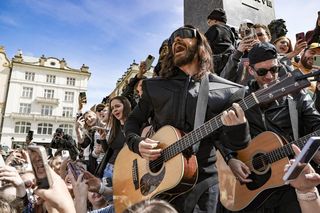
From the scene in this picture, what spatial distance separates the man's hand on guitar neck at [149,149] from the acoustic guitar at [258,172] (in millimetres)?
544

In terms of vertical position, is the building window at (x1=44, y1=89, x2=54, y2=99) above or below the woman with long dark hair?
above

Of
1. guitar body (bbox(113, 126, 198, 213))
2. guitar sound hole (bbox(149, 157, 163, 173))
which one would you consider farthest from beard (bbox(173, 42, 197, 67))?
guitar sound hole (bbox(149, 157, 163, 173))

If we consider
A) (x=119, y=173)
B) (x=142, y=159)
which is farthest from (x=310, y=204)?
(x=119, y=173)

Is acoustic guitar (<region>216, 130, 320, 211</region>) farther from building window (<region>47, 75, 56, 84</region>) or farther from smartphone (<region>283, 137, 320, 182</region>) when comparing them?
building window (<region>47, 75, 56, 84</region>)

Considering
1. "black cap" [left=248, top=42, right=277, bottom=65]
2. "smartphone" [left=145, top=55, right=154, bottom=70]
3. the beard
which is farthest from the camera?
"smartphone" [left=145, top=55, right=154, bottom=70]

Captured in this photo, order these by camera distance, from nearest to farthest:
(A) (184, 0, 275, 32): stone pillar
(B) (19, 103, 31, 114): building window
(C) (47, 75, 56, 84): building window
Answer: (A) (184, 0, 275, 32): stone pillar, (B) (19, 103, 31, 114): building window, (C) (47, 75, 56, 84): building window

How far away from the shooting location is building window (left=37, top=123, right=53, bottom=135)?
2276 inches

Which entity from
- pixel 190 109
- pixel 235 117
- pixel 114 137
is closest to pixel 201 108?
pixel 190 109

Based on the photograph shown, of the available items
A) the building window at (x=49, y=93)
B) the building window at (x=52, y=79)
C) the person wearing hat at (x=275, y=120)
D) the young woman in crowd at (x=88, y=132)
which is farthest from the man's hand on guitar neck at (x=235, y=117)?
the building window at (x=52, y=79)

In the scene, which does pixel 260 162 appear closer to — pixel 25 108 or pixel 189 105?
pixel 189 105

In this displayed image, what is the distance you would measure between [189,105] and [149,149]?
472 mm

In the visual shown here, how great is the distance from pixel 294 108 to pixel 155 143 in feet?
3.77

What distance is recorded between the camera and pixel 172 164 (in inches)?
85.4

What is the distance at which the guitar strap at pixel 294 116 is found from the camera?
7.51 ft
